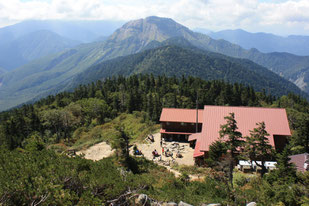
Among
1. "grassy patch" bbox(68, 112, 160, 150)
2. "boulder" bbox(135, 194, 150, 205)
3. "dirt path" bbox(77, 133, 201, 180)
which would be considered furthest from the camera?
"grassy patch" bbox(68, 112, 160, 150)

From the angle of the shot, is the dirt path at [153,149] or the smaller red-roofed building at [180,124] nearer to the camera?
the dirt path at [153,149]

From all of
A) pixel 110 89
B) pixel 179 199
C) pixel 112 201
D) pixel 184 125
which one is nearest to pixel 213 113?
pixel 184 125

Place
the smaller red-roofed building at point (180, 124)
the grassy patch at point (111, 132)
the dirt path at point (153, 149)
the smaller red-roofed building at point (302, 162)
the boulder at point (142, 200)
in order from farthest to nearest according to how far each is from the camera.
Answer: the grassy patch at point (111, 132) → the smaller red-roofed building at point (180, 124) → the dirt path at point (153, 149) → the smaller red-roofed building at point (302, 162) → the boulder at point (142, 200)

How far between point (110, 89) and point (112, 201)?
94.1 m

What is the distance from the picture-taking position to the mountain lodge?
32.2 meters

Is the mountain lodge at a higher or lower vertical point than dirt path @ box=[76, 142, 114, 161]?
higher

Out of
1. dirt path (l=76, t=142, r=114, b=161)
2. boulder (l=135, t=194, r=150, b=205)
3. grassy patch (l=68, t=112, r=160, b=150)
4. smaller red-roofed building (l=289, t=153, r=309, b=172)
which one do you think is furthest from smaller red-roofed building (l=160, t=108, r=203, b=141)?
boulder (l=135, t=194, r=150, b=205)

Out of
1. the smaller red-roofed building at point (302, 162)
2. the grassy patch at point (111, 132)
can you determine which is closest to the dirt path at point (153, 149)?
the grassy patch at point (111, 132)

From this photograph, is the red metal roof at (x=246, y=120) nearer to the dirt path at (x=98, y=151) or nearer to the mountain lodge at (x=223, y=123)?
the mountain lodge at (x=223, y=123)

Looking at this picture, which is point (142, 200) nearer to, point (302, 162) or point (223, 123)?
point (302, 162)

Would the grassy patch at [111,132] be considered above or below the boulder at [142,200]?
below

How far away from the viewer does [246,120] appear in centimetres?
3472

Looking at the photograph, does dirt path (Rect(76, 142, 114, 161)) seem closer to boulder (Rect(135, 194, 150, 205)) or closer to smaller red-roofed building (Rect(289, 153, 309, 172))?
boulder (Rect(135, 194, 150, 205))

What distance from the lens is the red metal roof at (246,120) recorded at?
32688mm
